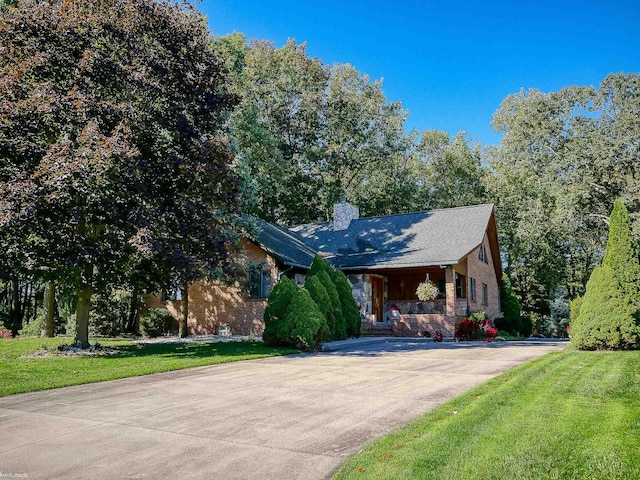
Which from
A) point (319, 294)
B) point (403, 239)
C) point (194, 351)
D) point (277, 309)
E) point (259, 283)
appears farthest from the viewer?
point (403, 239)

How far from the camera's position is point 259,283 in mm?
20703

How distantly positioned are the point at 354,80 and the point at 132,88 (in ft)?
88.4

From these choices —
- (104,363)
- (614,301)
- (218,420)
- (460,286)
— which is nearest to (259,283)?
(460,286)

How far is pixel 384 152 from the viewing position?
37312 mm

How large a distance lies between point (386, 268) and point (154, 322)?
10.1m

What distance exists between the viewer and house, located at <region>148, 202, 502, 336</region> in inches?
803

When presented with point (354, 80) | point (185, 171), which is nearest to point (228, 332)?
point (185, 171)

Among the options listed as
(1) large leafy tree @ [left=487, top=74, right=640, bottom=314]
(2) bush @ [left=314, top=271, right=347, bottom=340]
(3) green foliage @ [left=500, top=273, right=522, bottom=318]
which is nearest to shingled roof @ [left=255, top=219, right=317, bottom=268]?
(2) bush @ [left=314, top=271, right=347, bottom=340]

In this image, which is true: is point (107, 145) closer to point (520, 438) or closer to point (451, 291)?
point (520, 438)

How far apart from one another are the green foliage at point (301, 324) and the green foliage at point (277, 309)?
210 mm

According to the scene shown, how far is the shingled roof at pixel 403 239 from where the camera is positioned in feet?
68.9

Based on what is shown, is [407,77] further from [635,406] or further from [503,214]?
[635,406]

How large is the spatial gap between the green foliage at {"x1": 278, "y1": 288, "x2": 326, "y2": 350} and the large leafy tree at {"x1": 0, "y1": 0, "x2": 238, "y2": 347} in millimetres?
2445

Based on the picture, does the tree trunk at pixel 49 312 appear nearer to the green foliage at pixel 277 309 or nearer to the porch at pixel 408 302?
the green foliage at pixel 277 309
